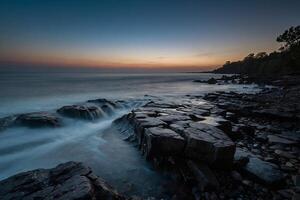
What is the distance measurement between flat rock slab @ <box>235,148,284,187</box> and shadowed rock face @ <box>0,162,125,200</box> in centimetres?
286

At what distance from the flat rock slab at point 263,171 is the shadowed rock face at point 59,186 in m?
2.86

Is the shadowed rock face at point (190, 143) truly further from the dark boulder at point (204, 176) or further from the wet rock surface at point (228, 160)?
the dark boulder at point (204, 176)

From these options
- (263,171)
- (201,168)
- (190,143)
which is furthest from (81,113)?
(263,171)

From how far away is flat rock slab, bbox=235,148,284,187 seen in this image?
12.9ft

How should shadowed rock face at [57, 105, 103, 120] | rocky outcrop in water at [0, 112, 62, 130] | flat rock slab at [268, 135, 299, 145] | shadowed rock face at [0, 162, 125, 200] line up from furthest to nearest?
shadowed rock face at [57, 105, 103, 120]
rocky outcrop in water at [0, 112, 62, 130]
flat rock slab at [268, 135, 299, 145]
shadowed rock face at [0, 162, 125, 200]

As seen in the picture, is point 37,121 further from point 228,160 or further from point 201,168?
point 228,160

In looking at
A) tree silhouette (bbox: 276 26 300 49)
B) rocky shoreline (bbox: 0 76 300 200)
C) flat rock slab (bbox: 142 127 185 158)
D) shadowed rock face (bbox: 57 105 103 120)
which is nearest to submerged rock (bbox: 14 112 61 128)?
shadowed rock face (bbox: 57 105 103 120)

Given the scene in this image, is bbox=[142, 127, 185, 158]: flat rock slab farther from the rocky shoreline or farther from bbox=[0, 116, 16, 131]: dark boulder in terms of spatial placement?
bbox=[0, 116, 16, 131]: dark boulder

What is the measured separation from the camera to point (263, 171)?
420 centimetres

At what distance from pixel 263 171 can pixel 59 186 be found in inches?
162

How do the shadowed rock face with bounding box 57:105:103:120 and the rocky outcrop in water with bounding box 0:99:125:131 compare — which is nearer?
the rocky outcrop in water with bounding box 0:99:125:131

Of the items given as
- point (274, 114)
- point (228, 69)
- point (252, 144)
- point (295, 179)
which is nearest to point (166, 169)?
point (295, 179)

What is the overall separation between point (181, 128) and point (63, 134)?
5917 mm

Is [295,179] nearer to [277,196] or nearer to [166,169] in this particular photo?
[277,196]
